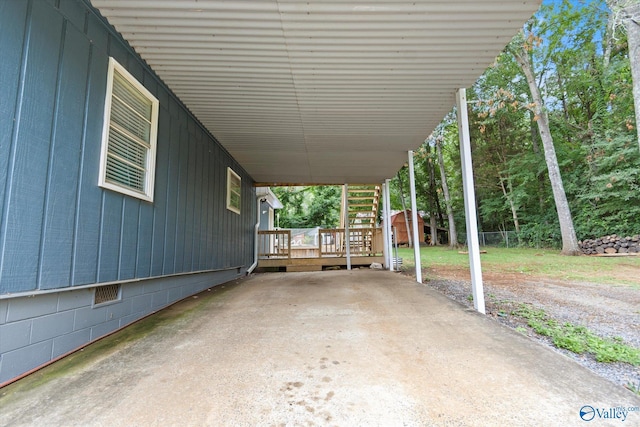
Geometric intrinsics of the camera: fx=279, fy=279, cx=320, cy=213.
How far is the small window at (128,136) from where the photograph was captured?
97.7 inches

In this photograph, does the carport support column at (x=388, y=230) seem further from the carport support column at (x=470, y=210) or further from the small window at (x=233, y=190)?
the carport support column at (x=470, y=210)

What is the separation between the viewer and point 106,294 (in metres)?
2.56

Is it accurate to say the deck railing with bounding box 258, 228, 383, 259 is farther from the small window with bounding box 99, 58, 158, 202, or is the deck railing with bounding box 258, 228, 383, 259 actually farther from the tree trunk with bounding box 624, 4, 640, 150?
the tree trunk with bounding box 624, 4, 640, 150

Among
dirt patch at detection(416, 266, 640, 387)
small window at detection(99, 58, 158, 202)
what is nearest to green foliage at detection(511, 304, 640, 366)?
dirt patch at detection(416, 266, 640, 387)

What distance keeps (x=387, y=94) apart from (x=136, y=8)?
2.78 m

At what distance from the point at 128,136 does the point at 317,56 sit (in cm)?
208

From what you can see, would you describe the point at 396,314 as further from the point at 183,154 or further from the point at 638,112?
the point at 638,112

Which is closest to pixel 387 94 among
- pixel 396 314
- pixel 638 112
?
pixel 396 314

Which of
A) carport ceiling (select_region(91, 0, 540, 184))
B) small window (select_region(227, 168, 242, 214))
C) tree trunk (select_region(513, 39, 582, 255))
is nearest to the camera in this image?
carport ceiling (select_region(91, 0, 540, 184))

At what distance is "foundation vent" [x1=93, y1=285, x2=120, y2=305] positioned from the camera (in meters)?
2.43

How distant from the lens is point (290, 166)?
6.82 m

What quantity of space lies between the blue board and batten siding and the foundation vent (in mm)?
71

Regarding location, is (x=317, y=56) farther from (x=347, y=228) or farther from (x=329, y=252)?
(x=329, y=252)

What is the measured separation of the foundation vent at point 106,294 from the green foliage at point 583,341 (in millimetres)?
3960
